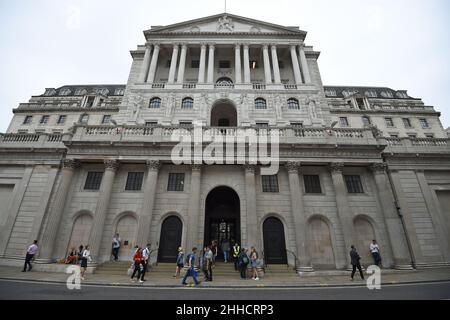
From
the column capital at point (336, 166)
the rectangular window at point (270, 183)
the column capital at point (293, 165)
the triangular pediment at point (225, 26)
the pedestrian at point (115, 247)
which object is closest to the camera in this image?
the pedestrian at point (115, 247)

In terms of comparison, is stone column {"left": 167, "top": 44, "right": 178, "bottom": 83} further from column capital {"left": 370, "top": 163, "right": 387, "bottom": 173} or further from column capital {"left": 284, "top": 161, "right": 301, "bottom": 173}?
column capital {"left": 370, "top": 163, "right": 387, "bottom": 173}

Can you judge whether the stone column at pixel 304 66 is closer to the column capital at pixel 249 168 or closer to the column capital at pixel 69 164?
the column capital at pixel 249 168

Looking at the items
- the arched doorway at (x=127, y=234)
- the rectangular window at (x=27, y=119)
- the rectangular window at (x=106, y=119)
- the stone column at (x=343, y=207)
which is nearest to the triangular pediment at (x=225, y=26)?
the rectangular window at (x=106, y=119)

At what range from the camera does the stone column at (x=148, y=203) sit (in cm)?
1526

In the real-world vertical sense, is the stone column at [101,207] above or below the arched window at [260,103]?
below

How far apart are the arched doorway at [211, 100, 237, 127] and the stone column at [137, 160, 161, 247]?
1044cm

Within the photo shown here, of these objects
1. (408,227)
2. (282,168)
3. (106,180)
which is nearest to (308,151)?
(282,168)

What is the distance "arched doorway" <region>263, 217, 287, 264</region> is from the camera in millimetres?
16016

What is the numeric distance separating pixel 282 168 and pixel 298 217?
4.37 meters

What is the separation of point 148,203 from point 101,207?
3592mm

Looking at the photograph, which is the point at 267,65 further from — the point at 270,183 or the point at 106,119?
the point at 106,119

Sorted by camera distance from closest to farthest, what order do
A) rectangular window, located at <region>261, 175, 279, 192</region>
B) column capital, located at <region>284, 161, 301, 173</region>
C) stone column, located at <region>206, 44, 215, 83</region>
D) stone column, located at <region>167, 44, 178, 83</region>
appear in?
column capital, located at <region>284, 161, 301, 173</region>
rectangular window, located at <region>261, 175, 279, 192</region>
stone column, located at <region>167, 44, 178, 83</region>
stone column, located at <region>206, 44, 215, 83</region>

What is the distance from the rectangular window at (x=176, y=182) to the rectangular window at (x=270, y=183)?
278 inches

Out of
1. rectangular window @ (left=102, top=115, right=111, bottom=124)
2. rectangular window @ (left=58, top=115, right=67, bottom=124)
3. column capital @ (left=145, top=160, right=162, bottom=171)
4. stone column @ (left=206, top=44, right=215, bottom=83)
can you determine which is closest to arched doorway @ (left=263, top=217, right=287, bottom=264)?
column capital @ (left=145, top=160, right=162, bottom=171)
